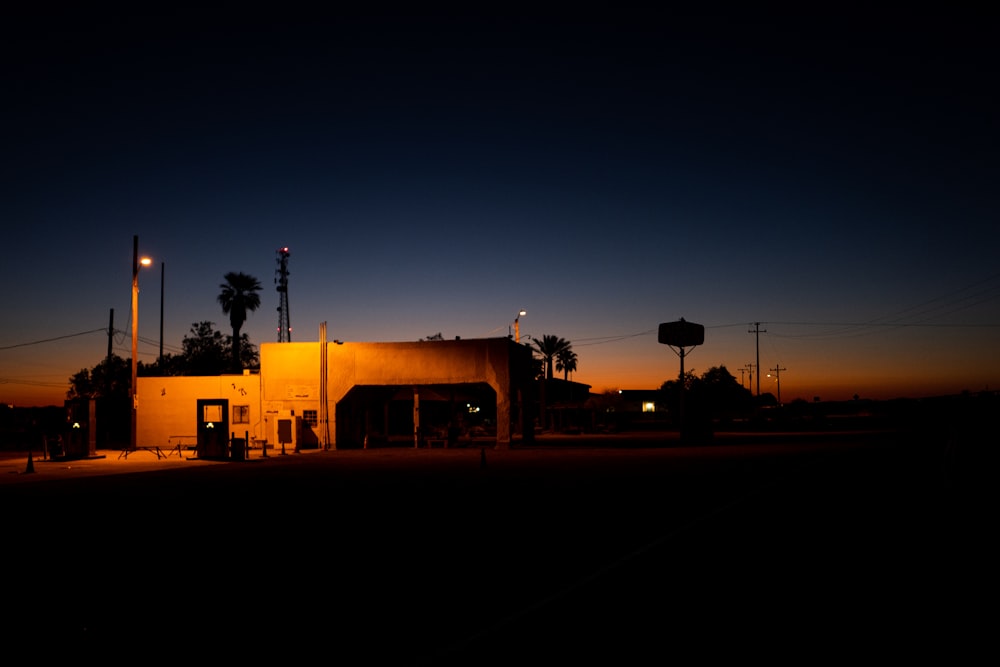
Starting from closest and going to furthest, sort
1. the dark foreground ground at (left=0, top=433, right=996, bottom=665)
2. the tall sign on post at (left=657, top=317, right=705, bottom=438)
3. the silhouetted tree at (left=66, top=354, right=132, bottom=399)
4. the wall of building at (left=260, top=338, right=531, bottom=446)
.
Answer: the dark foreground ground at (left=0, top=433, right=996, bottom=665), the wall of building at (left=260, top=338, right=531, bottom=446), the tall sign on post at (left=657, top=317, right=705, bottom=438), the silhouetted tree at (left=66, top=354, right=132, bottom=399)

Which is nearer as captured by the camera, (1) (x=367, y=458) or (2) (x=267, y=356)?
(1) (x=367, y=458)

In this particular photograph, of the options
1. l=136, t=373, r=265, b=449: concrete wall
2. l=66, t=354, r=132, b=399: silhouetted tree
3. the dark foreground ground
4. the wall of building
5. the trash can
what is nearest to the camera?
the dark foreground ground

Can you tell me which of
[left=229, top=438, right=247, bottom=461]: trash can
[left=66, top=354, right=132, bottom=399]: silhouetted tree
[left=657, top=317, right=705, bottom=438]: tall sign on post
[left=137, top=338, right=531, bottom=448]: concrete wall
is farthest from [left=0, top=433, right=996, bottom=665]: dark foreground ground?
[left=66, top=354, right=132, bottom=399]: silhouetted tree

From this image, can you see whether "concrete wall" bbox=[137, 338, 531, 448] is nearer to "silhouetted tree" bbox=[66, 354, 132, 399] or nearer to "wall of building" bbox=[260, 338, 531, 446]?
"wall of building" bbox=[260, 338, 531, 446]

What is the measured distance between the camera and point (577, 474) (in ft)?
81.8

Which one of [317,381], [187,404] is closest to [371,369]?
[317,381]

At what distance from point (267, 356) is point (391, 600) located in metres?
38.3

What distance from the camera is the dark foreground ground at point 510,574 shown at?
660 cm

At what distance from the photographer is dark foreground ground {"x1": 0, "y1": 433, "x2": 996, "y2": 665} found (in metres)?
6.60

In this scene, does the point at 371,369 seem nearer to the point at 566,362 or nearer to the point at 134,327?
the point at 134,327

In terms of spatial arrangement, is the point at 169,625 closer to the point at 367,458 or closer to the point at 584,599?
the point at 584,599

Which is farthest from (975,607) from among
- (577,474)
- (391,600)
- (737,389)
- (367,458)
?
Result: (737,389)

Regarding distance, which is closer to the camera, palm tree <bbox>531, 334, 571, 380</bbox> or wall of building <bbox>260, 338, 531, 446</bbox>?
wall of building <bbox>260, 338, 531, 446</bbox>

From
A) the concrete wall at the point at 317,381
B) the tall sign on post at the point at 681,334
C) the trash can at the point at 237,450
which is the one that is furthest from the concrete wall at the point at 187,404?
the tall sign on post at the point at 681,334
